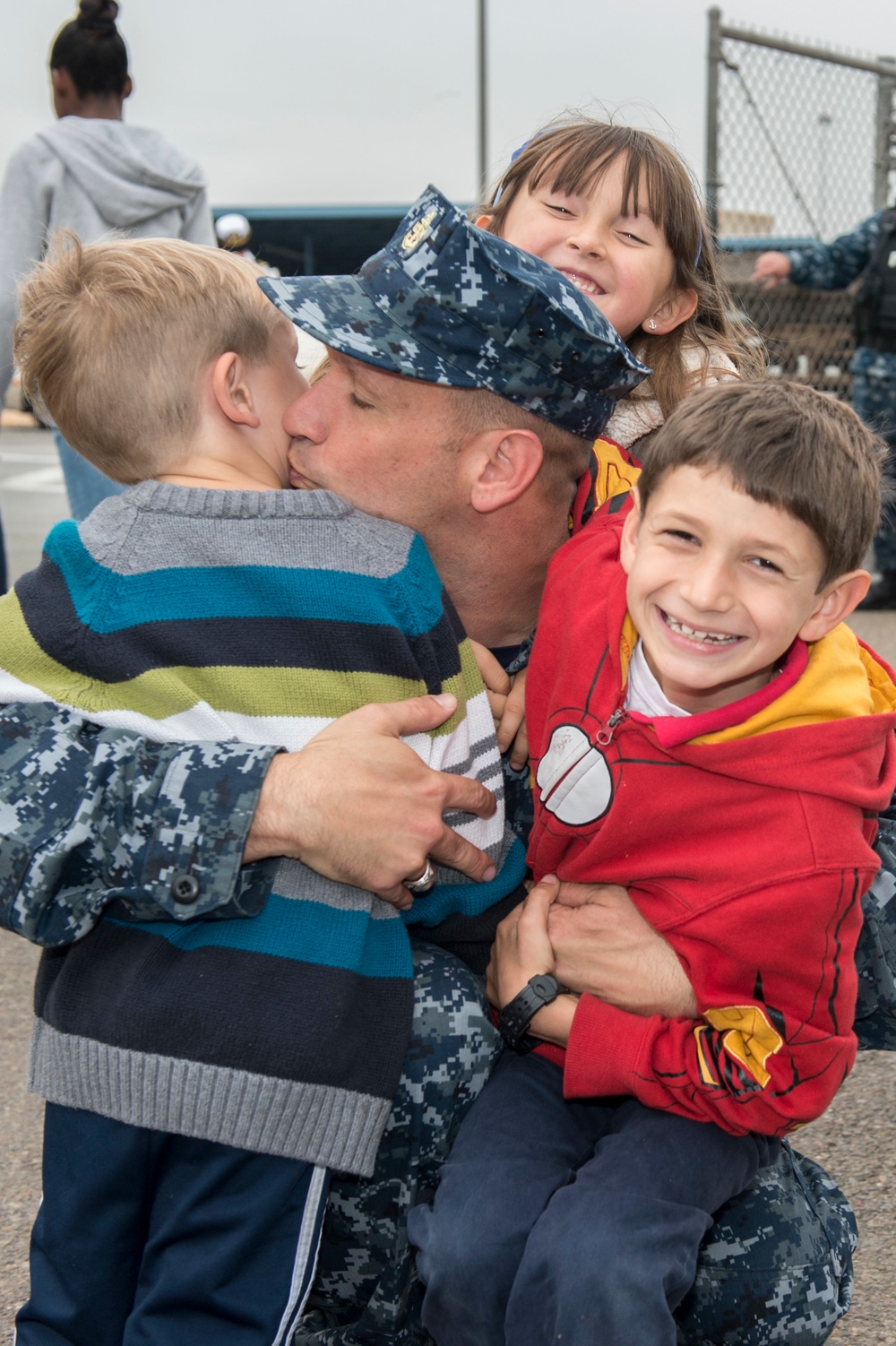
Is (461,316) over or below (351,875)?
over

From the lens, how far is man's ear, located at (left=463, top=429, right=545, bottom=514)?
1.75m

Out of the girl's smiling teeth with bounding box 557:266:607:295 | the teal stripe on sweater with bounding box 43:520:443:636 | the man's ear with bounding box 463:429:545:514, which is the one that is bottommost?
the teal stripe on sweater with bounding box 43:520:443:636

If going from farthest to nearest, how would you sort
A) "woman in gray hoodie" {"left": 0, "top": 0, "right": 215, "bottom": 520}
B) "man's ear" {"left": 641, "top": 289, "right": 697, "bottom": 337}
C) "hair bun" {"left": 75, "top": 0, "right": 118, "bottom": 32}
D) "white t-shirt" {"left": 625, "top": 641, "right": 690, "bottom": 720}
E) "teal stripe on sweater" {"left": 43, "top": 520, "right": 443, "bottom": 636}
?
"hair bun" {"left": 75, "top": 0, "right": 118, "bottom": 32}
"woman in gray hoodie" {"left": 0, "top": 0, "right": 215, "bottom": 520}
"man's ear" {"left": 641, "top": 289, "right": 697, "bottom": 337}
"white t-shirt" {"left": 625, "top": 641, "right": 690, "bottom": 720}
"teal stripe on sweater" {"left": 43, "top": 520, "right": 443, "bottom": 636}

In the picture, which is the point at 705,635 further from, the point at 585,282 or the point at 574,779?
the point at 585,282

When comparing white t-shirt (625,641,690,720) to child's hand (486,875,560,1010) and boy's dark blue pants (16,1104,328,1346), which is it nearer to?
child's hand (486,875,560,1010)

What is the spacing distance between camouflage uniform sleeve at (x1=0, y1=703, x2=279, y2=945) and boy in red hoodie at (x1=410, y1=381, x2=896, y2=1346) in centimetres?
42

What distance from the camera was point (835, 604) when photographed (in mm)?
1575

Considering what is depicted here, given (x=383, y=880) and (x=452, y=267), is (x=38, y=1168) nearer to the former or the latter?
(x=383, y=880)

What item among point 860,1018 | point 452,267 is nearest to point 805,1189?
point 860,1018

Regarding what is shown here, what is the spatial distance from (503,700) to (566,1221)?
2.20 feet

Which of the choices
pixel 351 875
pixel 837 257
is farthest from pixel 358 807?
pixel 837 257

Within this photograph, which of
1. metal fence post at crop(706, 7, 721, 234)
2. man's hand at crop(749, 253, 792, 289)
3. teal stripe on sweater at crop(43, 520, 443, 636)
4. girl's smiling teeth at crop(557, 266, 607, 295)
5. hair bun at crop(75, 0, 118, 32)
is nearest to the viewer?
teal stripe on sweater at crop(43, 520, 443, 636)

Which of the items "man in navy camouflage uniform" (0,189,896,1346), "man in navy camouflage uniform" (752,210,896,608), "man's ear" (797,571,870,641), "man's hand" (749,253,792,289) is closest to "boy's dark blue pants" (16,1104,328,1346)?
"man in navy camouflage uniform" (0,189,896,1346)

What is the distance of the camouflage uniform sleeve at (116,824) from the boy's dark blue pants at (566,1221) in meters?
0.42
